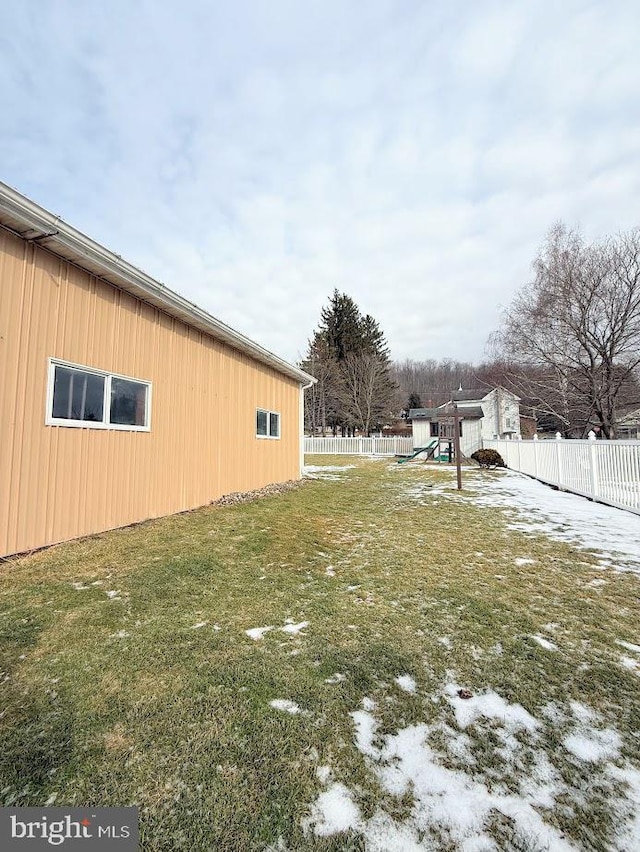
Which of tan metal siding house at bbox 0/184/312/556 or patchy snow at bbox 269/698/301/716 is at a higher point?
tan metal siding house at bbox 0/184/312/556

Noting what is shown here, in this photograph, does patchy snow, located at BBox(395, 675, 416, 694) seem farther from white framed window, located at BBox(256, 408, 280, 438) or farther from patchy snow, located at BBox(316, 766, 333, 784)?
white framed window, located at BBox(256, 408, 280, 438)

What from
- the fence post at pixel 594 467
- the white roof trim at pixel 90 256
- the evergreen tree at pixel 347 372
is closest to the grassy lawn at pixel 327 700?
the white roof trim at pixel 90 256

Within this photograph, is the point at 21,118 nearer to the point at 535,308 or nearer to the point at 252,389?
the point at 252,389

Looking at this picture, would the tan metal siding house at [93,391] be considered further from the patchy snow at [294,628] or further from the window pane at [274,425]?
the patchy snow at [294,628]

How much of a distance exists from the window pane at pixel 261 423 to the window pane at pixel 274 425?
0.91ft

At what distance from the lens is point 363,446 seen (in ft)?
79.7

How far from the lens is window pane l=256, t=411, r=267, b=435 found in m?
8.59

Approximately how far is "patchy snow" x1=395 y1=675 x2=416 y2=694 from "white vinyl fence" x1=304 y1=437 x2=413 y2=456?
2208 centimetres

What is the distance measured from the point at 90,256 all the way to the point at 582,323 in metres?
18.3

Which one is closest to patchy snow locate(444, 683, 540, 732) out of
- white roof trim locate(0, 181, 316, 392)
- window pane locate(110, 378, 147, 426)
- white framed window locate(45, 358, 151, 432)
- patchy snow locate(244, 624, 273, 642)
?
patchy snow locate(244, 624, 273, 642)

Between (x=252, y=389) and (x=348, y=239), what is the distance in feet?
26.0

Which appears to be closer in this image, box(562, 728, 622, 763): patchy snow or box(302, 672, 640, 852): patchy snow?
box(302, 672, 640, 852): patchy snow

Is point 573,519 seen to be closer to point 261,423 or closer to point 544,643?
point 544,643

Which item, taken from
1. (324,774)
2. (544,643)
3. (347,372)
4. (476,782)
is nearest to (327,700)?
(324,774)
